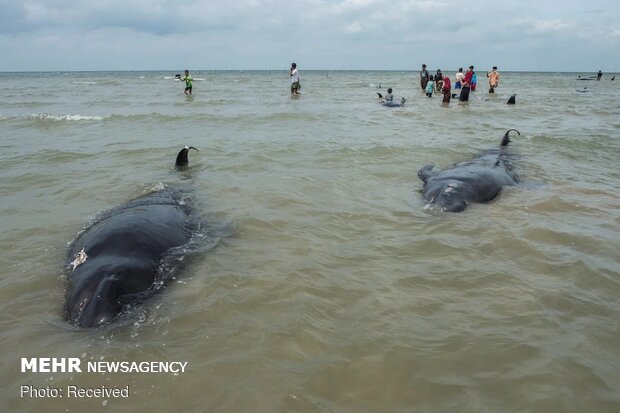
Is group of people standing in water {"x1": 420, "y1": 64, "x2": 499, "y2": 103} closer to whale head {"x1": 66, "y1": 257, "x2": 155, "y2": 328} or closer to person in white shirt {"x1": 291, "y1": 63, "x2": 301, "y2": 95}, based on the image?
person in white shirt {"x1": 291, "y1": 63, "x2": 301, "y2": 95}

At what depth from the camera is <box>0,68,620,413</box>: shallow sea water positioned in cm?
296

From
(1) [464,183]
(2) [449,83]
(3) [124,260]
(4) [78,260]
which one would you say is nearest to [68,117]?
(4) [78,260]

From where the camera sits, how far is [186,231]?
17.9ft

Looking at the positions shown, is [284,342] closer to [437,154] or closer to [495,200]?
[495,200]

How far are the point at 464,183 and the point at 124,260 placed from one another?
549cm

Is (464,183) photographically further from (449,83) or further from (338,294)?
(449,83)

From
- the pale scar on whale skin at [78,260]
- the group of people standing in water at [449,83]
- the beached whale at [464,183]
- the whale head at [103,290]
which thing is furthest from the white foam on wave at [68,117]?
the group of people standing in water at [449,83]

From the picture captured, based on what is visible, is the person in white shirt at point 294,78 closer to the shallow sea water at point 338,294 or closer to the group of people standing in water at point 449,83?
the group of people standing in water at point 449,83

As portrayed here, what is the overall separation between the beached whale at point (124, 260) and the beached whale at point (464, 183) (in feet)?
12.8

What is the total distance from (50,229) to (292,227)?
347 cm

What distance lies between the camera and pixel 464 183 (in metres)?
7.11

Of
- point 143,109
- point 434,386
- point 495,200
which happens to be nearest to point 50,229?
point 434,386

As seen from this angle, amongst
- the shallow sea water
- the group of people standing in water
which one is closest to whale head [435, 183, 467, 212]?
the shallow sea water

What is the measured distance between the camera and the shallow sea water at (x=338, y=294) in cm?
296
